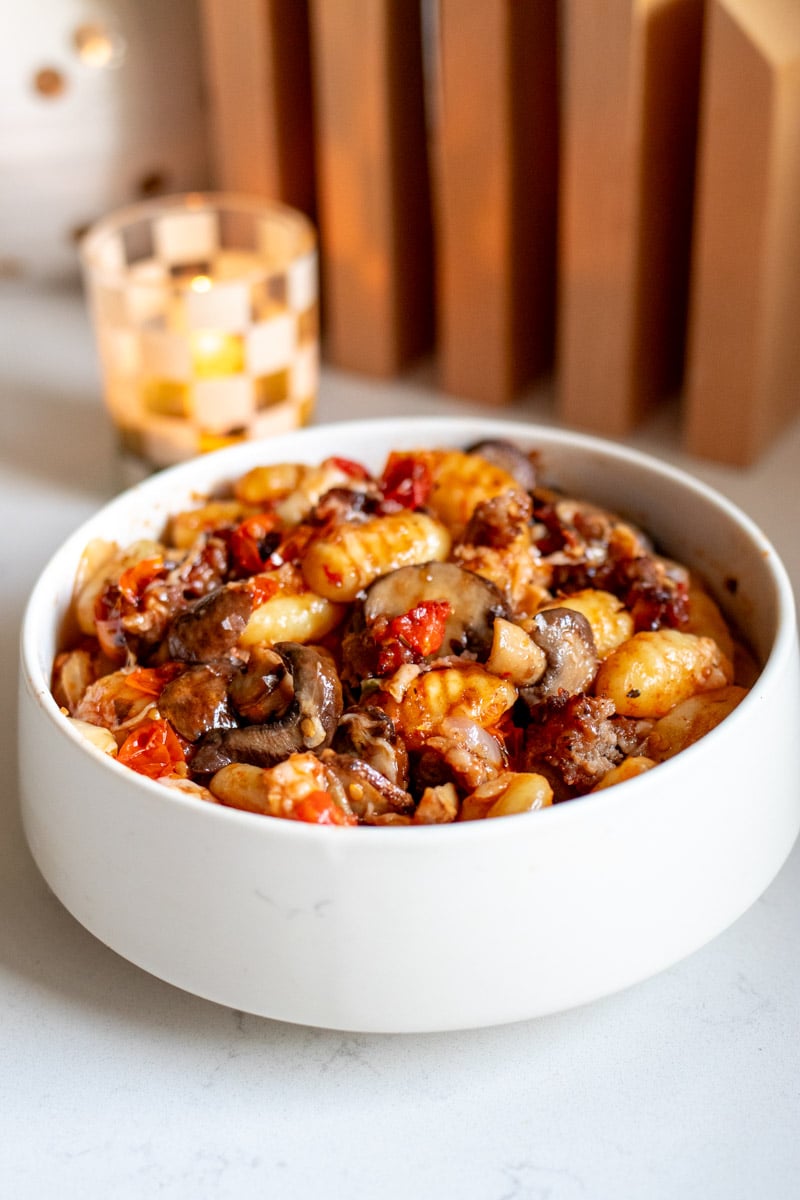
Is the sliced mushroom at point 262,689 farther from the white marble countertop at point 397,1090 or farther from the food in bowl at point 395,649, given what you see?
the white marble countertop at point 397,1090

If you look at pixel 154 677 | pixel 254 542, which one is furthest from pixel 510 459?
pixel 154 677

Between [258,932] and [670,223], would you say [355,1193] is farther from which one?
[670,223]

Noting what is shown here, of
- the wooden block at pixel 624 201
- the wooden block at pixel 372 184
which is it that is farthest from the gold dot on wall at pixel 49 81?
the wooden block at pixel 624 201

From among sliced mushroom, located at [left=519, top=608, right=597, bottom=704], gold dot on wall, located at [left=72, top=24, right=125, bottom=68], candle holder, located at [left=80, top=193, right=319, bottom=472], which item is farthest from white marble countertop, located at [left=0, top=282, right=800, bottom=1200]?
gold dot on wall, located at [left=72, top=24, right=125, bottom=68]

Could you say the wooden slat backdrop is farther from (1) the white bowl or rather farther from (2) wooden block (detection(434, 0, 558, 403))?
(1) the white bowl

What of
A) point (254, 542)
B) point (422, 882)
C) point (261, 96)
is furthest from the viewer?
point (261, 96)

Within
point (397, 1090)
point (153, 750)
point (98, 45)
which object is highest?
point (98, 45)

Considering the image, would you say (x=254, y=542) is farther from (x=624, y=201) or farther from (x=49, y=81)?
(x=49, y=81)

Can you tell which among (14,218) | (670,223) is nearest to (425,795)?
(670,223)
